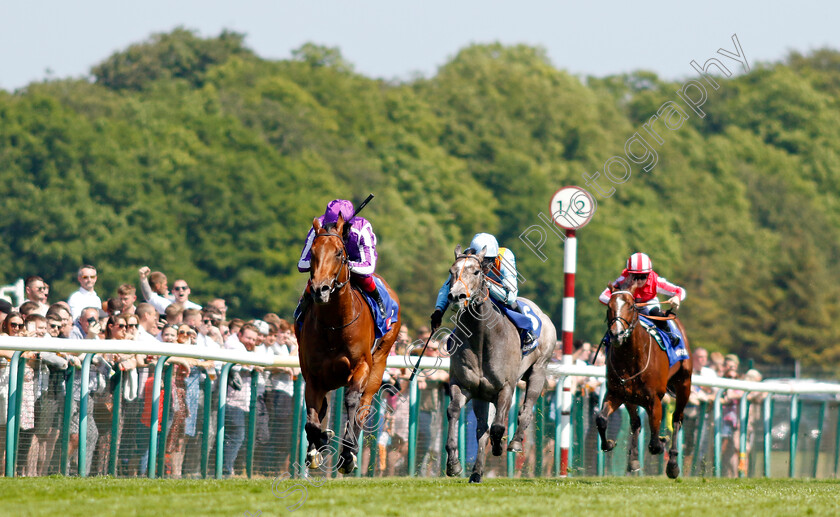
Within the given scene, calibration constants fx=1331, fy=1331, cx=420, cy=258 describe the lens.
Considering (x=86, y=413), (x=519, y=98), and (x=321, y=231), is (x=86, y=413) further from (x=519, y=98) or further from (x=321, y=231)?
(x=519, y=98)

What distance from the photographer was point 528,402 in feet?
35.0

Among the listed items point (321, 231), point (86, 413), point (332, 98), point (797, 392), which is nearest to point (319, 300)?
point (321, 231)

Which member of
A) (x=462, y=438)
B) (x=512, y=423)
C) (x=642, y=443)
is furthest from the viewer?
(x=642, y=443)

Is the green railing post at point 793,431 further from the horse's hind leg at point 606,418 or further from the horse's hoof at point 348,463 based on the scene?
the horse's hoof at point 348,463

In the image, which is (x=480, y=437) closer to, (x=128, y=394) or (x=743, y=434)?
(x=128, y=394)

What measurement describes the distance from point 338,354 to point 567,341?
3714mm

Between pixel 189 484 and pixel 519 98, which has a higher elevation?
pixel 519 98

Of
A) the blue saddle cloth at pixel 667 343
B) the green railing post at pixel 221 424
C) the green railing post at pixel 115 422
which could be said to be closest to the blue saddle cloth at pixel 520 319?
the blue saddle cloth at pixel 667 343

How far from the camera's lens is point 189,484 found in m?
8.45

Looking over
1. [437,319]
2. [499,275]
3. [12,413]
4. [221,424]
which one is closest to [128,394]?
[221,424]

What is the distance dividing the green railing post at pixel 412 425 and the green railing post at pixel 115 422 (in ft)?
9.79

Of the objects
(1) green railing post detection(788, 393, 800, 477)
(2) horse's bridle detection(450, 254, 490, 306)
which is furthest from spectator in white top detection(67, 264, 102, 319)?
(1) green railing post detection(788, 393, 800, 477)

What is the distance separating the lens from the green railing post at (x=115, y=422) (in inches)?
368

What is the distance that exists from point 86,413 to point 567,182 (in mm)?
52534
